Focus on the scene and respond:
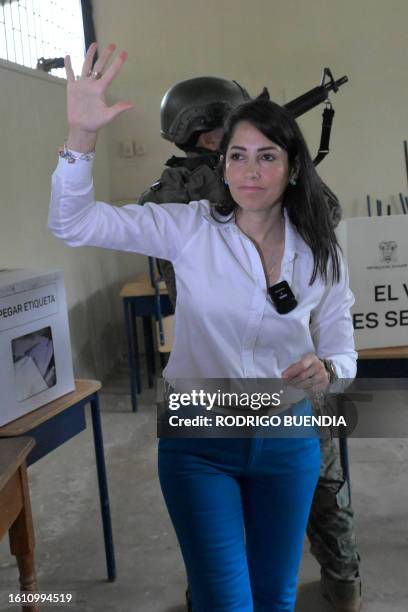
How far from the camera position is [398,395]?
3613 millimetres

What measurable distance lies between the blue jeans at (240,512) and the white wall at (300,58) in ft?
11.2

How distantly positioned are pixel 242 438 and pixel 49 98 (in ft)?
9.55

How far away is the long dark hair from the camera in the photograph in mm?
1188

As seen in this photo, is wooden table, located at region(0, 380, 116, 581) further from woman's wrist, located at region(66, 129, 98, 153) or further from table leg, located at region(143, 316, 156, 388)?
table leg, located at region(143, 316, 156, 388)

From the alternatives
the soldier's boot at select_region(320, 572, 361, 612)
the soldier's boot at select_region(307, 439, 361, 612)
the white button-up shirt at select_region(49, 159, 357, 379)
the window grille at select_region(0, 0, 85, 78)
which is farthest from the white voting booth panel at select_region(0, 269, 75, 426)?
the window grille at select_region(0, 0, 85, 78)

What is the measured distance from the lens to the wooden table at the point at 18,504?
4.10 ft

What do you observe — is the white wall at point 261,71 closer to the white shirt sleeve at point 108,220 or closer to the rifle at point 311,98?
the rifle at point 311,98

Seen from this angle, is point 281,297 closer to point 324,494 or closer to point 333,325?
point 333,325

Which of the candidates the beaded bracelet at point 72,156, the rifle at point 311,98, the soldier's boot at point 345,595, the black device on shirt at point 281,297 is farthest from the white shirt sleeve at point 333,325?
the rifle at point 311,98

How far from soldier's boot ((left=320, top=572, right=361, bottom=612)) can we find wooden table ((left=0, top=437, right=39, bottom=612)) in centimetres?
86

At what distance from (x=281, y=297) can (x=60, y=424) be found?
84cm

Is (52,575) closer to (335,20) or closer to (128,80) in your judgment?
(128,80)

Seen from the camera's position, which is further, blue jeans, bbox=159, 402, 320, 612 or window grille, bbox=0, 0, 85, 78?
window grille, bbox=0, 0, 85, 78

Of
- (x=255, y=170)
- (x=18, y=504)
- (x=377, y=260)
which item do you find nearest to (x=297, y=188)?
(x=255, y=170)
